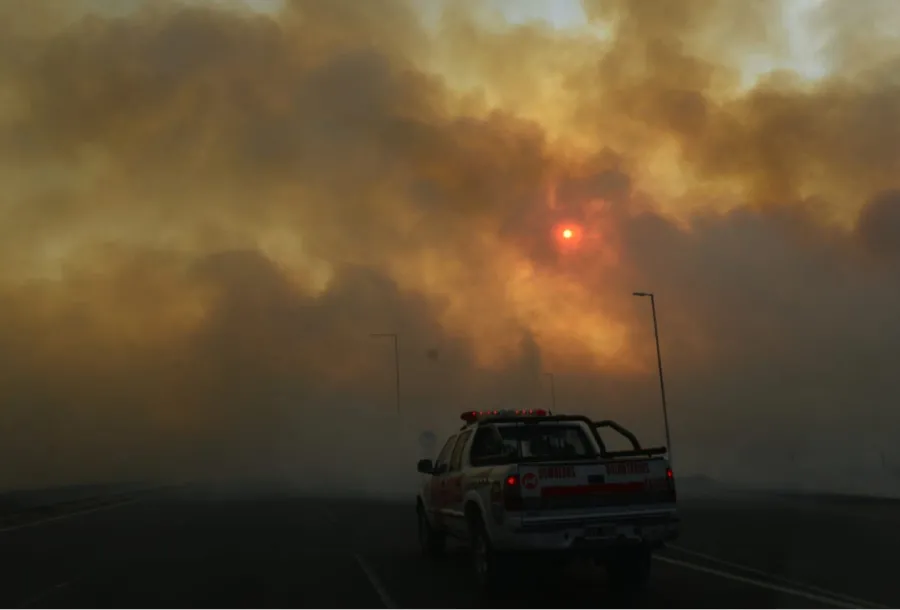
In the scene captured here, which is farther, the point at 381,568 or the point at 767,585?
the point at 381,568

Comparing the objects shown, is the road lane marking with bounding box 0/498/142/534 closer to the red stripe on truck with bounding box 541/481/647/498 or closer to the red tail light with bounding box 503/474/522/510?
the red tail light with bounding box 503/474/522/510

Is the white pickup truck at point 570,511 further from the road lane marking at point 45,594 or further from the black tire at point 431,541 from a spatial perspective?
the road lane marking at point 45,594

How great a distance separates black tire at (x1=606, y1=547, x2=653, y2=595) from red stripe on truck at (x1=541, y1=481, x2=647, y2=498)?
746 millimetres

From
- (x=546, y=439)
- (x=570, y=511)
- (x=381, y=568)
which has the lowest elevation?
(x=381, y=568)

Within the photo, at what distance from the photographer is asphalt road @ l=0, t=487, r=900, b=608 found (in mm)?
8234

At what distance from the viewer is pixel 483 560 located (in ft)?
29.4

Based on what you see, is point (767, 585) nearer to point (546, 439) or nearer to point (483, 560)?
point (483, 560)

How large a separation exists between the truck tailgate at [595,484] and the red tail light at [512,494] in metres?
0.05

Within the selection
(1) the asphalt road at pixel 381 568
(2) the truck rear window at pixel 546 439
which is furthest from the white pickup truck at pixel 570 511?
(2) the truck rear window at pixel 546 439

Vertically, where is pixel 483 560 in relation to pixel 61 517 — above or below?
above

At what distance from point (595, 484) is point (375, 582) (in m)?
2.67

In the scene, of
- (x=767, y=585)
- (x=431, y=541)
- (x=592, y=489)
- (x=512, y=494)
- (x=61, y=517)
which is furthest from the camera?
(x=61, y=517)

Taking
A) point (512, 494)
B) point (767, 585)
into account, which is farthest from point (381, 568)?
point (767, 585)

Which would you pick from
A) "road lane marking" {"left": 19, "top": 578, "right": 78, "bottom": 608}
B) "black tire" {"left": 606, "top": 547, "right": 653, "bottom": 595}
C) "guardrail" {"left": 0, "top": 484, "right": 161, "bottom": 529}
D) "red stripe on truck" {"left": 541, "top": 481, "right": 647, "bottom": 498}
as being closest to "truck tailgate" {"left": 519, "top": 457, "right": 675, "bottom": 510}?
"red stripe on truck" {"left": 541, "top": 481, "right": 647, "bottom": 498}
